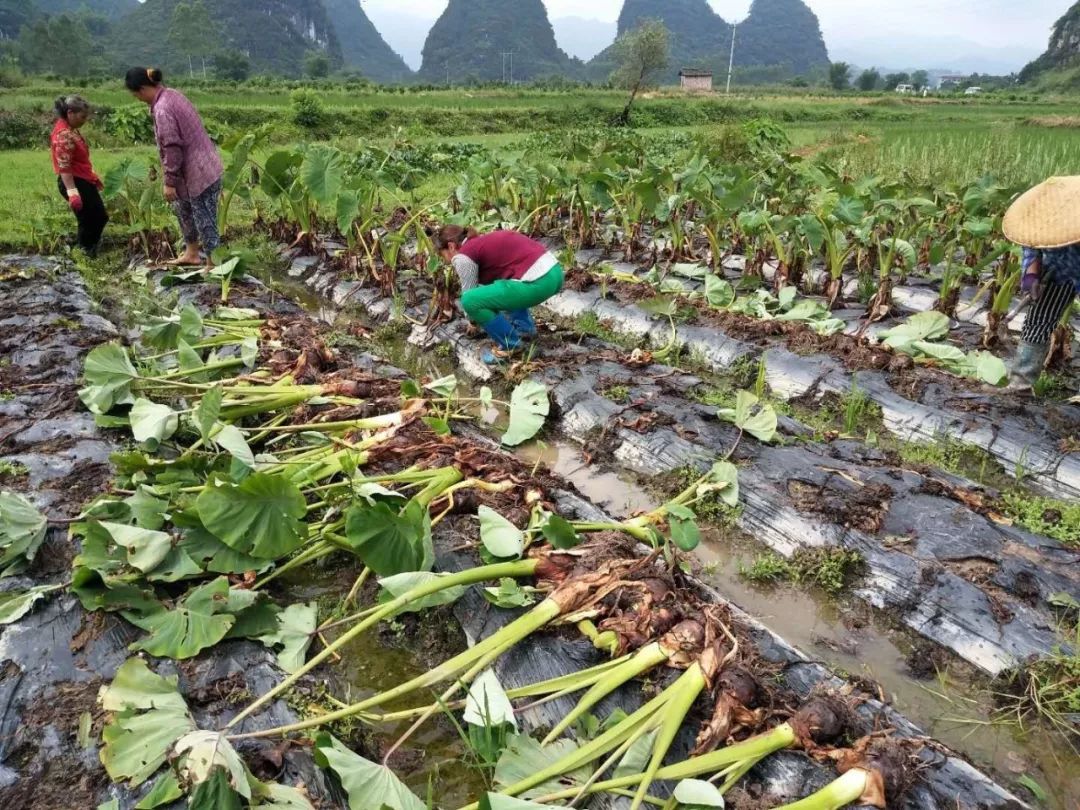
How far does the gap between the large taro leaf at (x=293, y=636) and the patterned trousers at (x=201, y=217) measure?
4.98 metres

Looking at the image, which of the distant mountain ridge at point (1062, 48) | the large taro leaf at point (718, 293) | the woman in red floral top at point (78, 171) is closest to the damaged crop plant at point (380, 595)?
the large taro leaf at point (718, 293)

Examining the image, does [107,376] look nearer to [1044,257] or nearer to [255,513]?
[255,513]

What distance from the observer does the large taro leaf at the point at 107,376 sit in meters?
3.62

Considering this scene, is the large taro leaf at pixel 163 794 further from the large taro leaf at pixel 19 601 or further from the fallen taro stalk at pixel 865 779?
the fallen taro stalk at pixel 865 779

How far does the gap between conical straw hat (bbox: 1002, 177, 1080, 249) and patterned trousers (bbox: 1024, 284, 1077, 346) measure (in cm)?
61

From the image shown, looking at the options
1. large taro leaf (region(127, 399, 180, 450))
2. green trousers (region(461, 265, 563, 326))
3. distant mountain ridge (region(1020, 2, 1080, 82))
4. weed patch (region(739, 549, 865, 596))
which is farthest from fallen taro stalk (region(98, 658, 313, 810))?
distant mountain ridge (region(1020, 2, 1080, 82))

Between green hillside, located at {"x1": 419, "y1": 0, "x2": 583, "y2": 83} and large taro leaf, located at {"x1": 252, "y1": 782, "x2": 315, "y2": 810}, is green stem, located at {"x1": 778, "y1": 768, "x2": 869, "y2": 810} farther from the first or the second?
green hillside, located at {"x1": 419, "y1": 0, "x2": 583, "y2": 83}

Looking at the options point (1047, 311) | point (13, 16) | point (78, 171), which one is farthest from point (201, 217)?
point (13, 16)

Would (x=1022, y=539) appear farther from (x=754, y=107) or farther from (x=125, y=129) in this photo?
(x=754, y=107)

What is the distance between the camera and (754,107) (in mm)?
30125

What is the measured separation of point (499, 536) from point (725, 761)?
3.58ft

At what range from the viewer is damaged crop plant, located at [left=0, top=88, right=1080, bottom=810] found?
1.97 m

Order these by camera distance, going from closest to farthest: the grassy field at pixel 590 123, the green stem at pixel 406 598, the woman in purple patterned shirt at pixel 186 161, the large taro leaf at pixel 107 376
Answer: the green stem at pixel 406 598
the large taro leaf at pixel 107 376
the woman in purple patterned shirt at pixel 186 161
the grassy field at pixel 590 123

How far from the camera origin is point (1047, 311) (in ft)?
14.7
